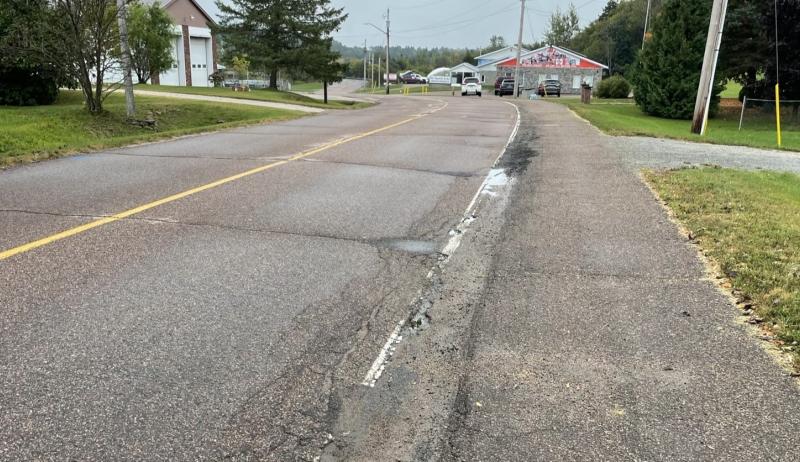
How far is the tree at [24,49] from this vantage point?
55.4 ft

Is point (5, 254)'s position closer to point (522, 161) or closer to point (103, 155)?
point (103, 155)

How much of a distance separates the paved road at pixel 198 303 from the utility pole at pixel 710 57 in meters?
13.4

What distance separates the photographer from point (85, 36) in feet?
57.0

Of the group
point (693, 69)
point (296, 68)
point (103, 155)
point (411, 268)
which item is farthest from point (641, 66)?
point (411, 268)

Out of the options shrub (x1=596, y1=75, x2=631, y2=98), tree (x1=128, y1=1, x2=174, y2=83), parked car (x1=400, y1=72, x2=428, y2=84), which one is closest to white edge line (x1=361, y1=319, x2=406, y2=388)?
tree (x1=128, y1=1, x2=174, y2=83)

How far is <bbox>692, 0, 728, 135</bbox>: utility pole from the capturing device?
59.4ft

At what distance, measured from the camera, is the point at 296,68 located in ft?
144

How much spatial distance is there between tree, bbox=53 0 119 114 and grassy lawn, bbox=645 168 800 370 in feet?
49.9

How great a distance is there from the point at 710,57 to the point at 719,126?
12.0 metres

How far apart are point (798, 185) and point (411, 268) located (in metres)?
8.41

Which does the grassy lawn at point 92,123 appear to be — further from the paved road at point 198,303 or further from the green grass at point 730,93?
the green grass at point 730,93

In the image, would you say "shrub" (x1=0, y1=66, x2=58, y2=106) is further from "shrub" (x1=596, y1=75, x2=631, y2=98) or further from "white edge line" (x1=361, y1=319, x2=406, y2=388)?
"shrub" (x1=596, y1=75, x2=631, y2=98)

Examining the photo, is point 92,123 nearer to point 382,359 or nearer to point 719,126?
point 382,359

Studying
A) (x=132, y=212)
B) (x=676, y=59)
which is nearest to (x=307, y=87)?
(x=676, y=59)
